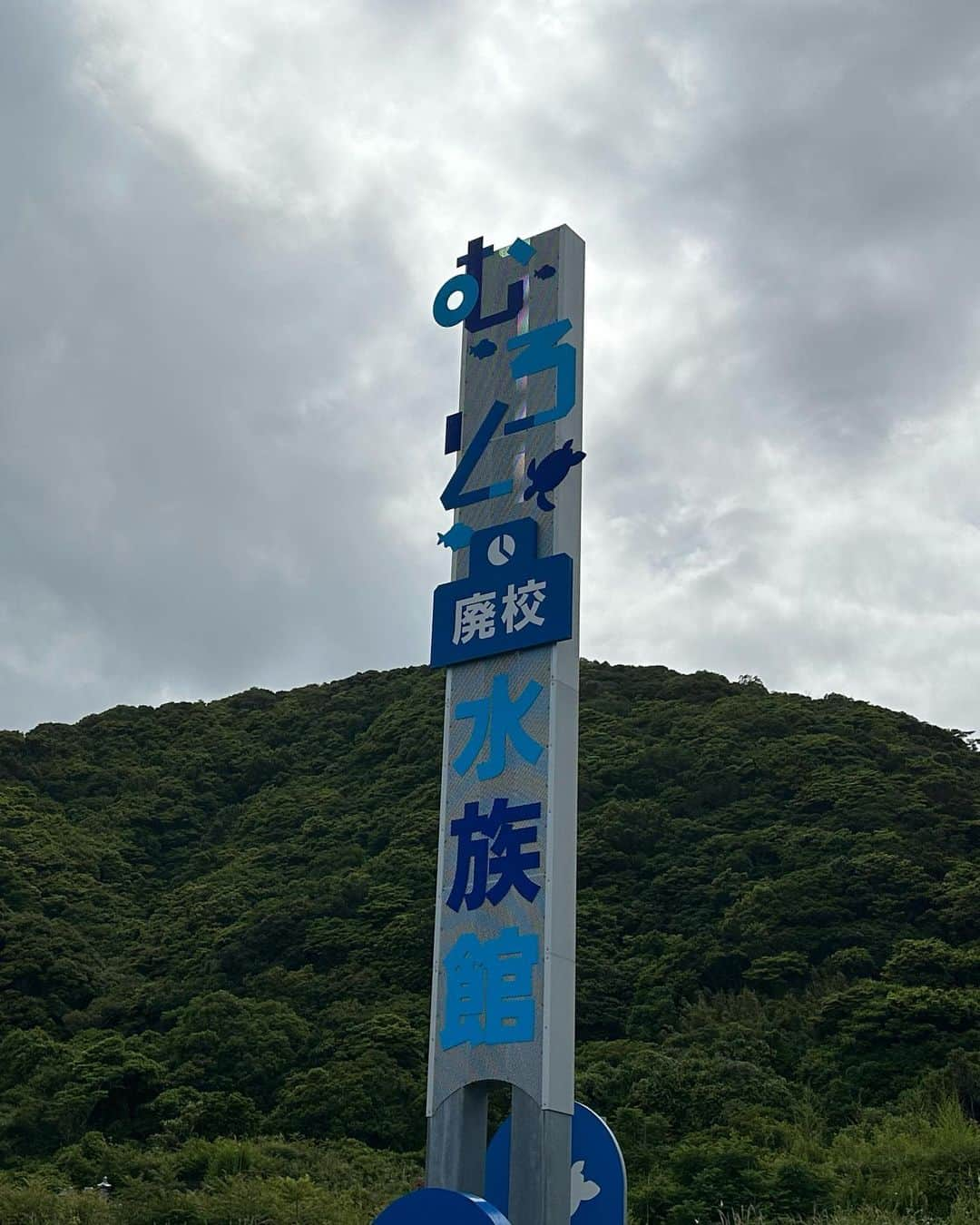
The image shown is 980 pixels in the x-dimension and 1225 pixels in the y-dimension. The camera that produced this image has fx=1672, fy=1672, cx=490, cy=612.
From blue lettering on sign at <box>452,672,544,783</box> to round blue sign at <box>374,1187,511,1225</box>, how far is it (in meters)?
2.18

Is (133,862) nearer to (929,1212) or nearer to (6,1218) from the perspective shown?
(6,1218)

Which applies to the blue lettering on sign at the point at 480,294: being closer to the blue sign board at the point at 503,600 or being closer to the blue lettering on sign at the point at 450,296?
the blue lettering on sign at the point at 450,296

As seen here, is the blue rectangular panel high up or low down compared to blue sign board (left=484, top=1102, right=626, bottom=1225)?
up

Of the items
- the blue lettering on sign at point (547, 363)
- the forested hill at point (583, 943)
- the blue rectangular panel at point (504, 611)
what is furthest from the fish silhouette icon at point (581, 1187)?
the forested hill at point (583, 943)

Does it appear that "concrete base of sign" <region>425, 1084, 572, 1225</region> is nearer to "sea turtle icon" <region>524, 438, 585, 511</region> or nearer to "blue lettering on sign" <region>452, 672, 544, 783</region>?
"blue lettering on sign" <region>452, 672, 544, 783</region>

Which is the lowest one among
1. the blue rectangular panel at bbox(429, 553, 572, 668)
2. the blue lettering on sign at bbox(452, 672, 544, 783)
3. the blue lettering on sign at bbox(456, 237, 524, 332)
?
the blue lettering on sign at bbox(452, 672, 544, 783)

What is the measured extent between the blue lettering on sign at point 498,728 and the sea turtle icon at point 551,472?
3.45 ft

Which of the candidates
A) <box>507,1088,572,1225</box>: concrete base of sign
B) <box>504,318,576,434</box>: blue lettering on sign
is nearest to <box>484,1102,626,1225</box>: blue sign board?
<box>507,1088,572,1225</box>: concrete base of sign

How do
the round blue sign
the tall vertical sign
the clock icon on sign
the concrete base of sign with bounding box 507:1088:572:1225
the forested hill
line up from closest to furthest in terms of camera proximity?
1. the round blue sign
2. the concrete base of sign with bounding box 507:1088:572:1225
3. the tall vertical sign
4. the clock icon on sign
5. the forested hill

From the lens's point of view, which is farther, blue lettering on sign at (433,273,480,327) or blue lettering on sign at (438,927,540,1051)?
blue lettering on sign at (433,273,480,327)

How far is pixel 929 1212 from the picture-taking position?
55.2 ft

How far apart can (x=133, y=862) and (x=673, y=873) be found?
42.4ft

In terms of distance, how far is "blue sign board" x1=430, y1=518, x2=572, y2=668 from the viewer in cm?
905

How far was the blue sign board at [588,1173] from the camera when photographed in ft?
27.8
